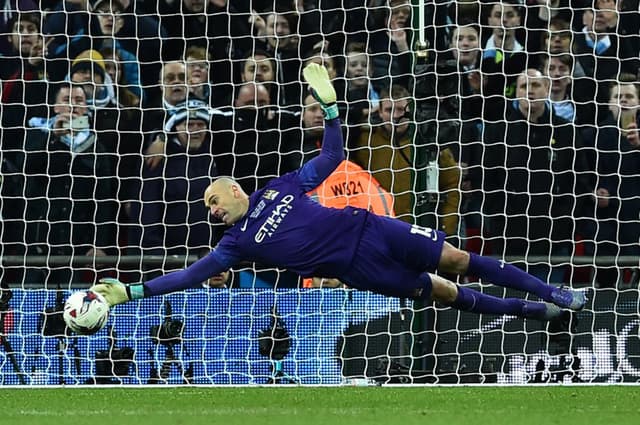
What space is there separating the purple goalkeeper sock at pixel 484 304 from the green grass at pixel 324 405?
1.78 feet

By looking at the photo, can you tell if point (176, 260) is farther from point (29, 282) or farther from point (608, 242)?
point (608, 242)

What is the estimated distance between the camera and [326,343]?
33.6 feet

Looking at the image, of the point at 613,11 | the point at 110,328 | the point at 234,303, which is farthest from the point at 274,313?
the point at 613,11

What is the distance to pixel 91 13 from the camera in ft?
36.6

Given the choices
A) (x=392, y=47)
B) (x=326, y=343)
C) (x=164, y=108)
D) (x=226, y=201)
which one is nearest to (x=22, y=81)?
(x=164, y=108)

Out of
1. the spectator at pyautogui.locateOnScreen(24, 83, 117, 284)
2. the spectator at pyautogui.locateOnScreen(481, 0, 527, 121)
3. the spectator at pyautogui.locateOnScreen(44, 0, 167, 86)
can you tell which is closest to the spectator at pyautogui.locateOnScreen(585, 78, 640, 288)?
the spectator at pyautogui.locateOnScreen(481, 0, 527, 121)

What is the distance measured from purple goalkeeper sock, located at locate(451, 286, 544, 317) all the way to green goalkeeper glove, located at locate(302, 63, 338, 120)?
1.54m

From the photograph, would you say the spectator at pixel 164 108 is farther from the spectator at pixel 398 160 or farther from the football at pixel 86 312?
the football at pixel 86 312

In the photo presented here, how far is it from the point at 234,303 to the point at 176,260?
24.0 inches

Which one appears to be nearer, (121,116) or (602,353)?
(602,353)

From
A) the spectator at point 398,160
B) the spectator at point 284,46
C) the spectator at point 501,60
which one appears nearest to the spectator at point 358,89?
the spectator at point 398,160

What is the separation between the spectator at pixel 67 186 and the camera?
10969mm

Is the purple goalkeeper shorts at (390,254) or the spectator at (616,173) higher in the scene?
the purple goalkeeper shorts at (390,254)

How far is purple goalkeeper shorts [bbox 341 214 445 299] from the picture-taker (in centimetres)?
871
